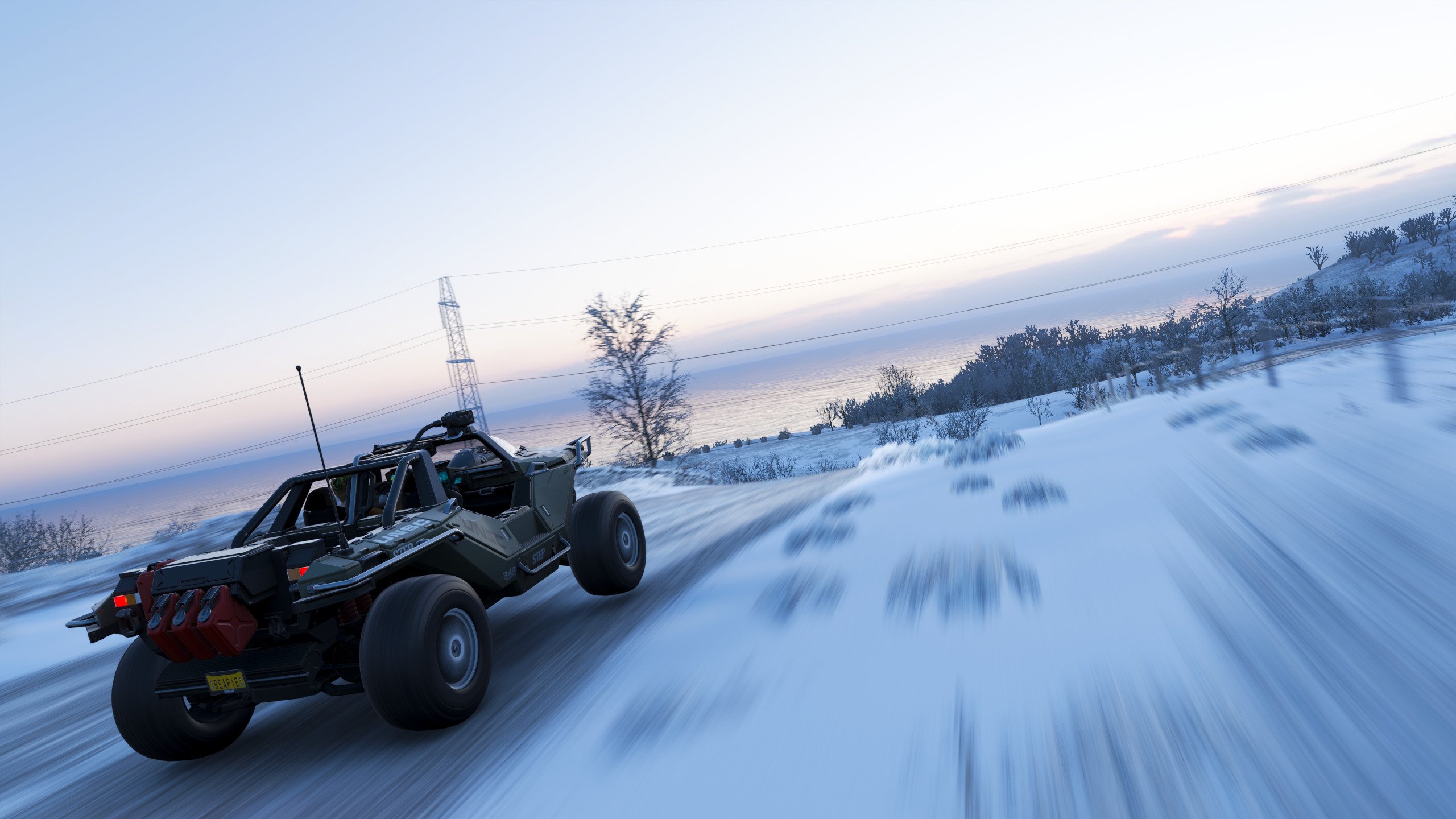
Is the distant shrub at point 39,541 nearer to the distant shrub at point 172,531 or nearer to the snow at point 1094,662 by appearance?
the distant shrub at point 172,531

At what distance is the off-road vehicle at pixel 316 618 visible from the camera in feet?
13.2

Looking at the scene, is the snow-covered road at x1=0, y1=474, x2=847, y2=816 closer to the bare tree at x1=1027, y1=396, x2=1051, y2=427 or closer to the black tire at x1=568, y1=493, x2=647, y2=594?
the black tire at x1=568, y1=493, x2=647, y2=594

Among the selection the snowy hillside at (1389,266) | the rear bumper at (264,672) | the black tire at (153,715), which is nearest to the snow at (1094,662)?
the rear bumper at (264,672)

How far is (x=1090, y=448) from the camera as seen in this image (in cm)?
895

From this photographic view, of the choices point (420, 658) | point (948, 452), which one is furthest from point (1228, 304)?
point (420, 658)

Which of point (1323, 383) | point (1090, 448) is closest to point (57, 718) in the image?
point (1090, 448)

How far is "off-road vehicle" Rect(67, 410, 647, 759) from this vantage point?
4016 mm

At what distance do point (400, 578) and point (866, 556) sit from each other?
381 cm

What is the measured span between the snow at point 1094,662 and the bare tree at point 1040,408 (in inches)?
635

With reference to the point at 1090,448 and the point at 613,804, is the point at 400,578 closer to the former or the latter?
the point at 613,804

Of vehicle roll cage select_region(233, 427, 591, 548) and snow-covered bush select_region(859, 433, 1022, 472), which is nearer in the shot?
vehicle roll cage select_region(233, 427, 591, 548)

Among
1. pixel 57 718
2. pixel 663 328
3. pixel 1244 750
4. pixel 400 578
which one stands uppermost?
pixel 663 328

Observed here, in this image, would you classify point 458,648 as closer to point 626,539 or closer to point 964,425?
point 626,539

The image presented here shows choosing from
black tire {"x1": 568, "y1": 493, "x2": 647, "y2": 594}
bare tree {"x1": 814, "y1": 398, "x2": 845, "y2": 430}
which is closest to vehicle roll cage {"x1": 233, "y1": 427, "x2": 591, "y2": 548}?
black tire {"x1": 568, "y1": 493, "x2": 647, "y2": 594}
